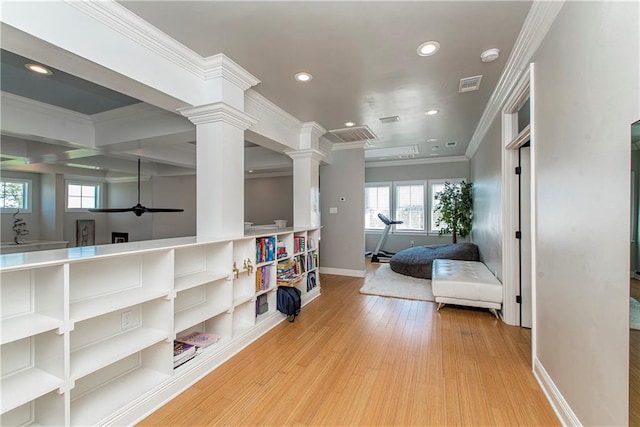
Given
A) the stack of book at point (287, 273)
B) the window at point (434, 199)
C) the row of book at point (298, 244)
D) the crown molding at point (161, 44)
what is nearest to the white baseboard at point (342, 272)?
the row of book at point (298, 244)

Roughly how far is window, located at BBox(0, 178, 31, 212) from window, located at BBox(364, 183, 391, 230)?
30.2 ft

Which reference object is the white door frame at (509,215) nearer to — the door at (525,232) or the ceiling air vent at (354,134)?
the door at (525,232)

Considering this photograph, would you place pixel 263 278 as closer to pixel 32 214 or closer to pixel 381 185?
pixel 381 185

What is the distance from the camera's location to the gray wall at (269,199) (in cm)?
795

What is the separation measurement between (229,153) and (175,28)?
40.5 inches

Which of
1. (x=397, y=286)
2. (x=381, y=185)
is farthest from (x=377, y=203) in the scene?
(x=397, y=286)

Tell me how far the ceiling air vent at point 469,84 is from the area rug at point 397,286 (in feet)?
9.36

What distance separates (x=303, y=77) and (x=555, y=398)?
3260 millimetres

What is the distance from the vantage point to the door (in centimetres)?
302

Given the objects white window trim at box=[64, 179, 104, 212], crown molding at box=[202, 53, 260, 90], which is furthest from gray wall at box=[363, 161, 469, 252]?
white window trim at box=[64, 179, 104, 212]

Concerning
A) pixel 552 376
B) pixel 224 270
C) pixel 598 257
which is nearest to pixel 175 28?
pixel 224 270

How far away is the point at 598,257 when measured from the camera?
134cm

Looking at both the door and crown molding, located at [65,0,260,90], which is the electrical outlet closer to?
crown molding, located at [65,0,260,90]

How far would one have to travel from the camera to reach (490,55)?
244 cm
